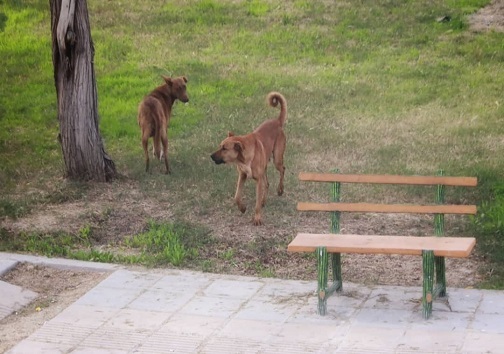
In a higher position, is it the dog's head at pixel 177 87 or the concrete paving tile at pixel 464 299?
the dog's head at pixel 177 87

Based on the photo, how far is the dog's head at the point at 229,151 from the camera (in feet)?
31.8

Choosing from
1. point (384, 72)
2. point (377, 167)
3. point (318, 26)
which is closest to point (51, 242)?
point (377, 167)

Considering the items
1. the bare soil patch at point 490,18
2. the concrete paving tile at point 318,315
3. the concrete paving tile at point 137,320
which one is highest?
the bare soil patch at point 490,18

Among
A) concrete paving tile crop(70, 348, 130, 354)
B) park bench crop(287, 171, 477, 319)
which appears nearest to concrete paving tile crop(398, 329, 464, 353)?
park bench crop(287, 171, 477, 319)

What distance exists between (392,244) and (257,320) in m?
1.14

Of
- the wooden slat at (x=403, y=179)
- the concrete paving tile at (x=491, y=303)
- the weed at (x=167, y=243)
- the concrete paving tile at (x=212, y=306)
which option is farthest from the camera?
the weed at (x=167, y=243)

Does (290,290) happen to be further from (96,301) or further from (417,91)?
(417,91)

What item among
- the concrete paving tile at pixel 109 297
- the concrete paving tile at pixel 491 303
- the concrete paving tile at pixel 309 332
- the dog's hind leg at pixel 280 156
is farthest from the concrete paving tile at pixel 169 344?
the dog's hind leg at pixel 280 156

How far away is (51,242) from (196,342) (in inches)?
119

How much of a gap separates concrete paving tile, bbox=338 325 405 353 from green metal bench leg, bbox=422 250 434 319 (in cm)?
30

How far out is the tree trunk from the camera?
11023 millimetres

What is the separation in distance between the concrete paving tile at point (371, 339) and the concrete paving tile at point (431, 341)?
0.20 feet

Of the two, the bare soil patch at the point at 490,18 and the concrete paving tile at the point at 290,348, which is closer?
the concrete paving tile at the point at 290,348

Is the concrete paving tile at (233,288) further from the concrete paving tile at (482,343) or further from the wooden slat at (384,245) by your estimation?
the concrete paving tile at (482,343)
